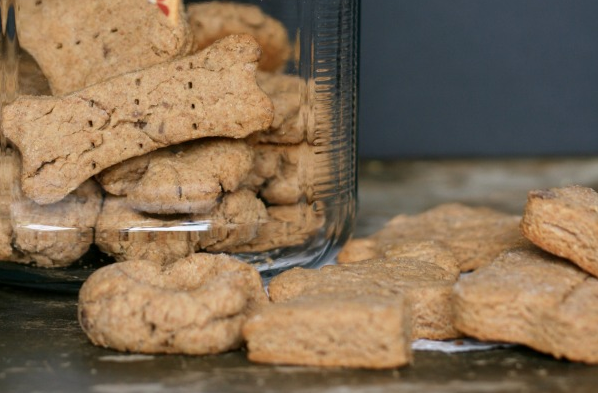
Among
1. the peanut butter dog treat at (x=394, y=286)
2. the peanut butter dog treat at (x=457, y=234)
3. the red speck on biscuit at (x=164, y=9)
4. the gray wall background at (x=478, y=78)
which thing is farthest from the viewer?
the gray wall background at (x=478, y=78)

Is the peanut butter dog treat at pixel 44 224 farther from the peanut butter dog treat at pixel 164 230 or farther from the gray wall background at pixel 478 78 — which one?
the gray wall background at pixel 478 78

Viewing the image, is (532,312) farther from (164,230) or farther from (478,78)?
(478,78)

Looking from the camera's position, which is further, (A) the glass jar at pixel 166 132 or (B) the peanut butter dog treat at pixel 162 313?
(A) the glass jar at pixel 166 132

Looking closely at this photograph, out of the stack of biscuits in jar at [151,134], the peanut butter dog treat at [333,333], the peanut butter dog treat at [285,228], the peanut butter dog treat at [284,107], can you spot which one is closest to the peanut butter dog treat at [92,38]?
the stack of biscuits in jar at [151,134]

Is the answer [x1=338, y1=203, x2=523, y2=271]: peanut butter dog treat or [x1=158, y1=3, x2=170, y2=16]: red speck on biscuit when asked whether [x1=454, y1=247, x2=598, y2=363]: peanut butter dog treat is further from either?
[x1=158, y1=3, x2=170, y2=16]: red speck on biscuit

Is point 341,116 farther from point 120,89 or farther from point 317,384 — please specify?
point 317,384

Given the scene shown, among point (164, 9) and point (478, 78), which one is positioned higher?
point (164, 9)

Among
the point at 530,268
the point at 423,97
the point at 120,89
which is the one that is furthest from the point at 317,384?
the point at 423,97

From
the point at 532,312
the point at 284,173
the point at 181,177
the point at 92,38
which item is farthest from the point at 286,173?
the point at 532,312
